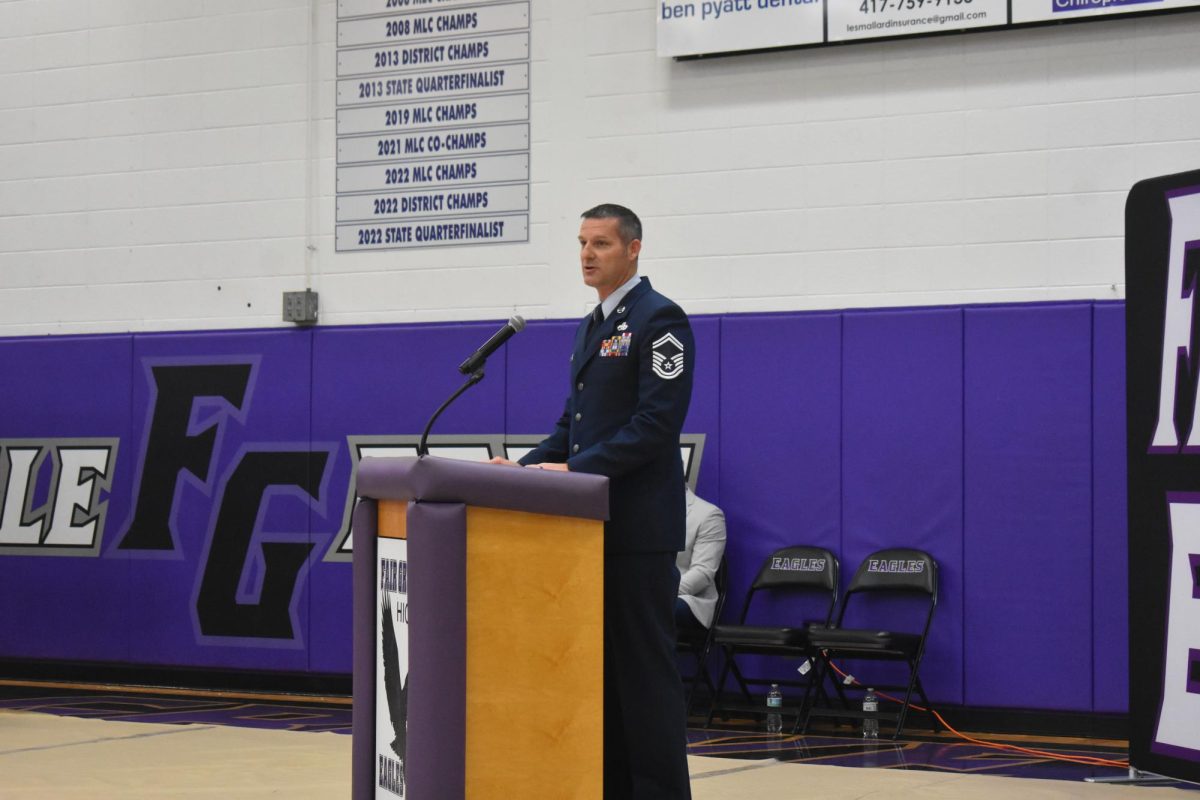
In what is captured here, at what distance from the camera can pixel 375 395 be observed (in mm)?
7848

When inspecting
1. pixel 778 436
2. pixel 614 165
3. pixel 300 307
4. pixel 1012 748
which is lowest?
pixel 1012 748

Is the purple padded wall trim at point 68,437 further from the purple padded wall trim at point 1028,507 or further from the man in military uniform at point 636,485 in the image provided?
the man in military uniform at point 636,485

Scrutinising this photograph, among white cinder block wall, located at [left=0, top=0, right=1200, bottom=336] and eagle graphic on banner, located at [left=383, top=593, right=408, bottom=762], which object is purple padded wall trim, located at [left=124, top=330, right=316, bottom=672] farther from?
eagle graphic on banner, located at [left=383, top=593, right=408, bottom=762]

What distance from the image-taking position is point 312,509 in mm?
7926

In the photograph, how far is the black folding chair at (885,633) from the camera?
20.9ft

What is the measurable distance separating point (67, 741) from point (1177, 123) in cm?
558

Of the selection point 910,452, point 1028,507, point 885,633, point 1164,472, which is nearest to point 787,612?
point 885,633

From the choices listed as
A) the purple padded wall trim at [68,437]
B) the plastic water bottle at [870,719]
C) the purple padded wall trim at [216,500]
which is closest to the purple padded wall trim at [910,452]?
the plastic water bottle at [870,719]

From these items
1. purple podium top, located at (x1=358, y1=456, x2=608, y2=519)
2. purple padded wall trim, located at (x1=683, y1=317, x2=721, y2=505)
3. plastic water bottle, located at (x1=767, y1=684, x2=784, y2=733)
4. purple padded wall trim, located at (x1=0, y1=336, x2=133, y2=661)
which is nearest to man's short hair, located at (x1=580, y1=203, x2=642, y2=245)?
purple podium top, located at (x1=358, y1=456, x2=608, y2=519)

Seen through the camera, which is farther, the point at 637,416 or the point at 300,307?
the point at 300,307

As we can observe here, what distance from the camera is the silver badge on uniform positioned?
11.0 feet

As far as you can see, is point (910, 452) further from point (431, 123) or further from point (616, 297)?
point (616, 297)

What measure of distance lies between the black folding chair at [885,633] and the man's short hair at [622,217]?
3474 millimetres

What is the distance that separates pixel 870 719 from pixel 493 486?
3874mm
